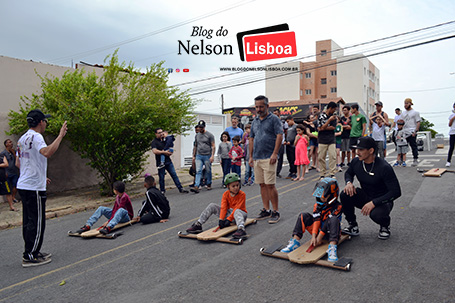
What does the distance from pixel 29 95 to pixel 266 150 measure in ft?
30.9

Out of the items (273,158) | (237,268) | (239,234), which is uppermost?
(273,158)

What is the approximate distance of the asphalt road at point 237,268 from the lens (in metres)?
3.67

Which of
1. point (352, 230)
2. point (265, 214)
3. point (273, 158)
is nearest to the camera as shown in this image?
point (352, 230)

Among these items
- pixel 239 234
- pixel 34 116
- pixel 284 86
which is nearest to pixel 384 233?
pixel 239 234

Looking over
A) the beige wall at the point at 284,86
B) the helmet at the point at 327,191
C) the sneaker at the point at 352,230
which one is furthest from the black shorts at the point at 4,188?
the beige wall at the point at 284,86

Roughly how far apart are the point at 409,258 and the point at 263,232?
7.42ft

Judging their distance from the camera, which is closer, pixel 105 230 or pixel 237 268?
pixel 237 268

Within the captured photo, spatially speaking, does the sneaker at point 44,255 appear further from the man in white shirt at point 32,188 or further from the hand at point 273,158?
the hand at point 273,158

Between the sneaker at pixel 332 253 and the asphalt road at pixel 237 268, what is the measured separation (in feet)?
0.71

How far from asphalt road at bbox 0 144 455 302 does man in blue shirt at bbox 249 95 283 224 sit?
0.45m

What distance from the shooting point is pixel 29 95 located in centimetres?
1209

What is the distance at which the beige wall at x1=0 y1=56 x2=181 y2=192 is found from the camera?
38.0 feet

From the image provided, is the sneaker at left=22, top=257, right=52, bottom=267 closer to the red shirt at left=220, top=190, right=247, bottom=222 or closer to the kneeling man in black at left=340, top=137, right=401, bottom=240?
the red shirt at left=220, top=190, right=247, bottom=222

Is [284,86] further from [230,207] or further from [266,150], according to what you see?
[230,207]
